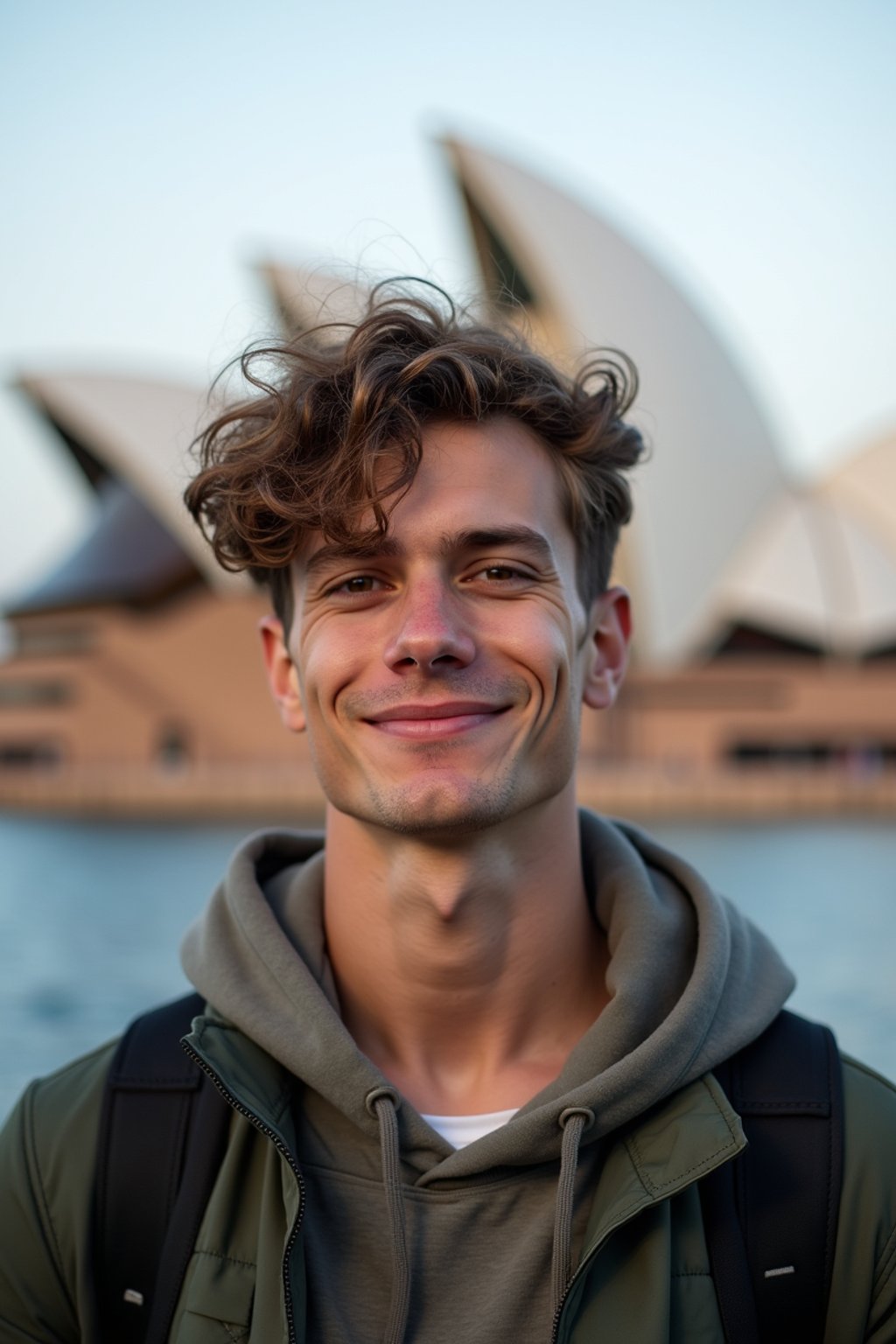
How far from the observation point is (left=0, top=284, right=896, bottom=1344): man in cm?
128

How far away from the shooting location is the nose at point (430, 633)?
4.44ft

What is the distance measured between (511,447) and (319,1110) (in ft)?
2.47

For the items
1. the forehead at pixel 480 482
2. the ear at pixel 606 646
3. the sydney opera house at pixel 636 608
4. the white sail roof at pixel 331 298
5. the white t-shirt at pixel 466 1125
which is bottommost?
the white t-shirt at pixel 466 1125

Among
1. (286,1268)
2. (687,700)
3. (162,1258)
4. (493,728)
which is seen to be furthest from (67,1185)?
(687,700)

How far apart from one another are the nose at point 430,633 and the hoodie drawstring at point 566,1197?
0.46m

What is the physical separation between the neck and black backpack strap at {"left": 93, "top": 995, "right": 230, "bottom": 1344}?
232 millimetres

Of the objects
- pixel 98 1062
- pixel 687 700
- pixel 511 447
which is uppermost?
pixel 687 700

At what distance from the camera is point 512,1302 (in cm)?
127

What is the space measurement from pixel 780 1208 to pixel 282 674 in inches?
32.4

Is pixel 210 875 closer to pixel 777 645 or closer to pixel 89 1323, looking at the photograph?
pixel 89 1323

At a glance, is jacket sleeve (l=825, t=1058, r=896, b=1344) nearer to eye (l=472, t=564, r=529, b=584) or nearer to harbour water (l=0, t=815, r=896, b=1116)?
eye (l=472, t=564, r=529, b=584)

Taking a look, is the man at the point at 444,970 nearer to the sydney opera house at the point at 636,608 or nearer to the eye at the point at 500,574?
the eye at the point at 500,574

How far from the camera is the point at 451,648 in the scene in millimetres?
1361

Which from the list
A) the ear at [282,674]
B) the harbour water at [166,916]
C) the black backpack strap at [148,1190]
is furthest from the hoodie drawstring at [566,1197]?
the harbour water at [166,916]
